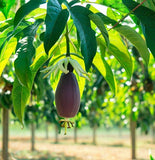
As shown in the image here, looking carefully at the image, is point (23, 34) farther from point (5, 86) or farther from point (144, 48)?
point (5, 86)

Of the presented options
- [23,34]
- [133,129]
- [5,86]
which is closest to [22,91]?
[23,34]

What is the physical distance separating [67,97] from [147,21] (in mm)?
211

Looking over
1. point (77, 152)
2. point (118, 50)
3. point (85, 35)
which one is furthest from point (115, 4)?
point (77, 152)

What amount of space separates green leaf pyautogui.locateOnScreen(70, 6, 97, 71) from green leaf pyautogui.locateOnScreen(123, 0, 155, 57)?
10cm

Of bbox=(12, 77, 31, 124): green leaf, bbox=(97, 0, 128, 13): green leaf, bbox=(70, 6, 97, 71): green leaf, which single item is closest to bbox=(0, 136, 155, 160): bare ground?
bbox=(12, 77, 31, 124): green leaf

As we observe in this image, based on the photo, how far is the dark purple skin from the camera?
542 millimetres

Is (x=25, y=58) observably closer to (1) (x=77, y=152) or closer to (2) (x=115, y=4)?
(2) (x=115, y=4)

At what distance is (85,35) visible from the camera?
49 centimetres

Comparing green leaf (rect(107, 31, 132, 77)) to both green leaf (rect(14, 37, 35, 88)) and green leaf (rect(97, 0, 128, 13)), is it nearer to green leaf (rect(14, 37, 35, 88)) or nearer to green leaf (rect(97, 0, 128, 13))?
green leaf (rect(97, 0, 128, 13))

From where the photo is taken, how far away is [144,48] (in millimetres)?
641

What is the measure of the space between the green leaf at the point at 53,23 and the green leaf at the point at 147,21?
0.47 ft

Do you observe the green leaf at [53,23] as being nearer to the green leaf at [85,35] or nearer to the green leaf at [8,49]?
the green leaf at [85,35]

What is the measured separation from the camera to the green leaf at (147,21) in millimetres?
517

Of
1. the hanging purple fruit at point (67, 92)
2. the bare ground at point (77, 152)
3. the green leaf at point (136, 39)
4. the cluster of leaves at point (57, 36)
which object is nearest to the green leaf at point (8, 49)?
the cluster of leaves at point (57, 36)
